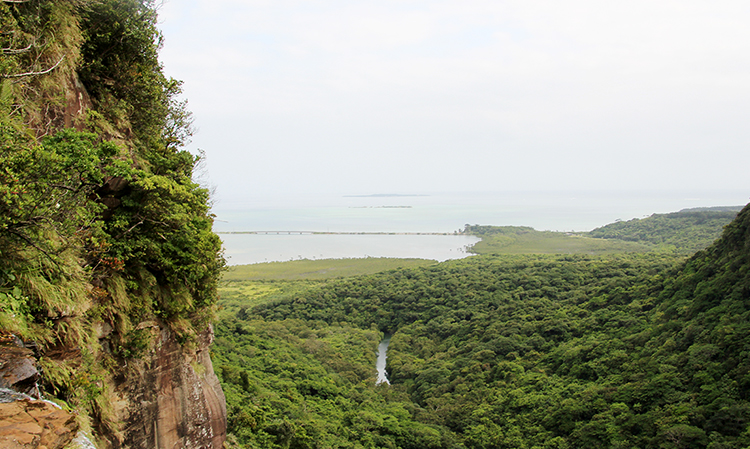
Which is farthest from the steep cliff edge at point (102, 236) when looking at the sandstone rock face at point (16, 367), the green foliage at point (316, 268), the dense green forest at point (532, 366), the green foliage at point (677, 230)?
the green foliage at point (677, 230)

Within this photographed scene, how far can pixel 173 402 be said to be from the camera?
7520mm

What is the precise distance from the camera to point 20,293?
15.4ft

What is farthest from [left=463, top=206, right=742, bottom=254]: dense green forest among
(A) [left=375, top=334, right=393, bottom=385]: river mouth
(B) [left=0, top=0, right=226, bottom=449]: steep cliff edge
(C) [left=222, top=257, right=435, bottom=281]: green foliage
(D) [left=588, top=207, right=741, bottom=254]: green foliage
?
(B) [left=0, top=0, right=226, bottom=449]: steep cliff edge

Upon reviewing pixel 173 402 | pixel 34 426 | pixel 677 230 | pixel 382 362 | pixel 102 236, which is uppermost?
pixel 102 236

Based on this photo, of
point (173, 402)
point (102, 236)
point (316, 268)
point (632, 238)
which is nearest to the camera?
point (102, 236)

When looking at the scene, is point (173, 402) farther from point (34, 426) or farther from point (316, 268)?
point (316, 268)

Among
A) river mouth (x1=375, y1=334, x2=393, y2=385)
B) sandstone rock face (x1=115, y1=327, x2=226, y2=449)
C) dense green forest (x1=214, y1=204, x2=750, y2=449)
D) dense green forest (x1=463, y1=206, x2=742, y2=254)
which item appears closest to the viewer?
sandstone rock face (x1=115, y1=327, x2=226, y2=449)

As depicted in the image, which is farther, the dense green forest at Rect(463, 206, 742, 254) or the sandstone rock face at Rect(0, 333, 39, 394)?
the dense green forest at Rect(463, 206, 742, 254)

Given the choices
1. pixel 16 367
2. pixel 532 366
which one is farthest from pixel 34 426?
pixel 532 366

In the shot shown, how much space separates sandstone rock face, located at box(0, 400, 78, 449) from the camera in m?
3.41

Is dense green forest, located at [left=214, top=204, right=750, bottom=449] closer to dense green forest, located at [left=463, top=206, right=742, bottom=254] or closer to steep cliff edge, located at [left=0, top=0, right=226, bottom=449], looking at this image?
steep cliff edge, located at [left=0, top=0, right=226, bottom=449]

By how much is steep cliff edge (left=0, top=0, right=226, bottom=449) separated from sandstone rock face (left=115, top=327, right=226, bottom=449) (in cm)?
3

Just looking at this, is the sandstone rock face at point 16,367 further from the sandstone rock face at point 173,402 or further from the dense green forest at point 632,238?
the dense green forest at point 632,238

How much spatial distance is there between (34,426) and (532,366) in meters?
32.1
